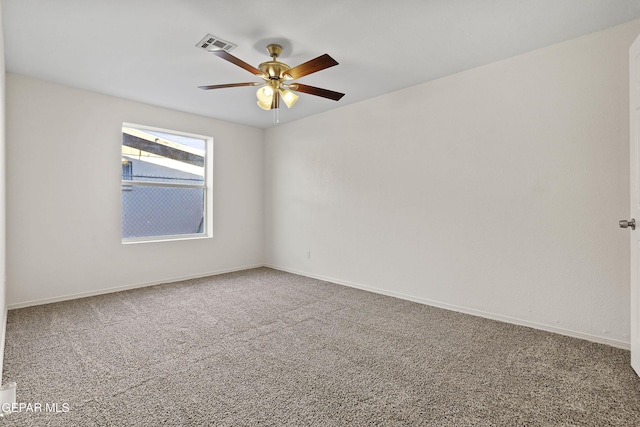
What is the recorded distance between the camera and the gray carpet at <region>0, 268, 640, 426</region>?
165 cm


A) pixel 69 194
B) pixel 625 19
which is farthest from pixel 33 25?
pixel 625 19

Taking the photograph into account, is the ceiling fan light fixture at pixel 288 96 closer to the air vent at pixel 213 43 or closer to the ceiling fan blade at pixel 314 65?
the ceiling fan blade at pixel 314 65

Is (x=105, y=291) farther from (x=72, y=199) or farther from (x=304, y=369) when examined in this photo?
(x=304, y=369)

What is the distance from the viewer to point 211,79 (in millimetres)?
3404

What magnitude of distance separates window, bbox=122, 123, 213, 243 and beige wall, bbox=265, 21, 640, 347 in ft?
6.51

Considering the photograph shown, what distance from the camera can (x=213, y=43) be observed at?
2631 mm

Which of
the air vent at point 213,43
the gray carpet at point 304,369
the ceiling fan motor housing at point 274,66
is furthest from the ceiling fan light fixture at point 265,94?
the gray carpet at point 304,369

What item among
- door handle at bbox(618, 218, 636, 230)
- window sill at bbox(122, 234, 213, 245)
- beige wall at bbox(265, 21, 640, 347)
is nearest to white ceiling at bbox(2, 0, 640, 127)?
beige wall at bbox(265, 21, 640, 347)

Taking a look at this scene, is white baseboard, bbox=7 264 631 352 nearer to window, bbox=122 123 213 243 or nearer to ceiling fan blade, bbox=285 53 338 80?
window, bbox=122 123 213 243

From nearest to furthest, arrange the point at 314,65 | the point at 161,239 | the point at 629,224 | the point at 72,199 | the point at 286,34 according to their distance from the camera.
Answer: the point at 629,224
the point at 314,65
the point at 286,34
the point at 72,199
the point at 161,239

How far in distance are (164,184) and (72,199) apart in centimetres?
113

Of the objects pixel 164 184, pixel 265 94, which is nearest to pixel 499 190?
pixel 265 94

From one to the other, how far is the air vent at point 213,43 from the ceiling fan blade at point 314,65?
576mm

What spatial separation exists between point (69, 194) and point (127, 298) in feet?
4.47
